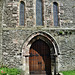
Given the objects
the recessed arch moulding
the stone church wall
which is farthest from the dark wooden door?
the stone church wall

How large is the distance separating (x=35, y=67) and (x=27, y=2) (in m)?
4.91

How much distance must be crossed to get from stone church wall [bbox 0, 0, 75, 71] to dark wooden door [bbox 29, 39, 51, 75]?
0.84 m

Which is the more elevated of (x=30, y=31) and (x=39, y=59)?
(x=30, y=31)

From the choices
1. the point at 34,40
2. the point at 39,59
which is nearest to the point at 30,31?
the point at 34,40

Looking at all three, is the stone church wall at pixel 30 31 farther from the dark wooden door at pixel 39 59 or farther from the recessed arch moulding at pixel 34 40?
the dark wooden door at pixel 39 59

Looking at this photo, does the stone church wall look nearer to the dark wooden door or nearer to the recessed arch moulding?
the recessed arch moulding

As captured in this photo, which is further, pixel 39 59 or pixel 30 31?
pixel 39 59

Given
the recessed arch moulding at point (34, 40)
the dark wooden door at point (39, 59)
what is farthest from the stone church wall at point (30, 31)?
the dark wooden door at point (39, 59)

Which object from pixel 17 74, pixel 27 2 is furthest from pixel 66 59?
pixel 27 2

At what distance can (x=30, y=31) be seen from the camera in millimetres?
6656

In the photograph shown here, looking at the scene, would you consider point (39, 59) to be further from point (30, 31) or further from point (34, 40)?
point (30, 31)

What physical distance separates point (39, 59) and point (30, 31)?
2187 millimetres

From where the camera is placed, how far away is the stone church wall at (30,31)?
6.46 meters

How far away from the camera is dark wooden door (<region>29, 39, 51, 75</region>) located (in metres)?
6.74
